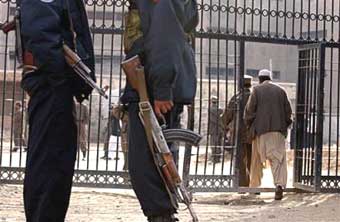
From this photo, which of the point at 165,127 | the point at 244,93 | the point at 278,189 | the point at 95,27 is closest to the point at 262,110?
the point at 244,93

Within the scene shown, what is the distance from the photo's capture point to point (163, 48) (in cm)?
371

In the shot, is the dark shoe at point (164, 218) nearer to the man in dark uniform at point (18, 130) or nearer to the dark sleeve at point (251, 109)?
the man in dark uniform at point (18, 130)

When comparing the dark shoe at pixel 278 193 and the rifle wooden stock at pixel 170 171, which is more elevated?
the rifle wooden stock at pixel 170 171

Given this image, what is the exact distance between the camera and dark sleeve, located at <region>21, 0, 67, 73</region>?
385 cm

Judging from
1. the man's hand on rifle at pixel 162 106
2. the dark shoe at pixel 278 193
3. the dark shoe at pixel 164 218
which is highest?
the man's hand on rifle at pixel 162 106

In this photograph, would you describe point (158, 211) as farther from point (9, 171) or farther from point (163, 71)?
point (9, 171)

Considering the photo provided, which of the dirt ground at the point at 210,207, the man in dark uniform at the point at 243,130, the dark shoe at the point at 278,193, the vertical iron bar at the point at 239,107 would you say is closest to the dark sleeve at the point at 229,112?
the man in dark uniform at the point at 243,130

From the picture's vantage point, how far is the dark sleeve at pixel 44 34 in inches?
151

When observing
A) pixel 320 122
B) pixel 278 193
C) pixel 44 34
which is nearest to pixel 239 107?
pixel 320 122

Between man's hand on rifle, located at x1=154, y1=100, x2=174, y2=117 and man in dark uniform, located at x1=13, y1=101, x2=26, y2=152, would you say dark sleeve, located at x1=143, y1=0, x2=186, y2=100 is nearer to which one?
man's hand on rifle, located at x1=154, y1=100, x2=174, y2=117

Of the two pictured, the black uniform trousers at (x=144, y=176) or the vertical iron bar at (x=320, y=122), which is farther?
the vertical iron bar at (x=320, y=122)

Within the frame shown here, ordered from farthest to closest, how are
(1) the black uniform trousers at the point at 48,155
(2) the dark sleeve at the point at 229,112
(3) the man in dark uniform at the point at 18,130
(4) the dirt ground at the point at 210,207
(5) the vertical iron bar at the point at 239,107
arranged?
(2) the dark sleeve at the point at 229,112, (5) the vertical iron bar at the point at 239,107, (3) the man in dark uniform at the point at 18,130, (4) the dirt ground at the point at 210,207, (1) the black uniform trousers at the point at 48,155

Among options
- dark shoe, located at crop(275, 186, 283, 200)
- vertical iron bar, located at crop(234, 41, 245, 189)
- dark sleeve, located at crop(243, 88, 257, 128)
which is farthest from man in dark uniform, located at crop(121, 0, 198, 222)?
dark sleeve, located at crop(243, 88, 257, 128)

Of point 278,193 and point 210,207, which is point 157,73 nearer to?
Answer: point 210,207
